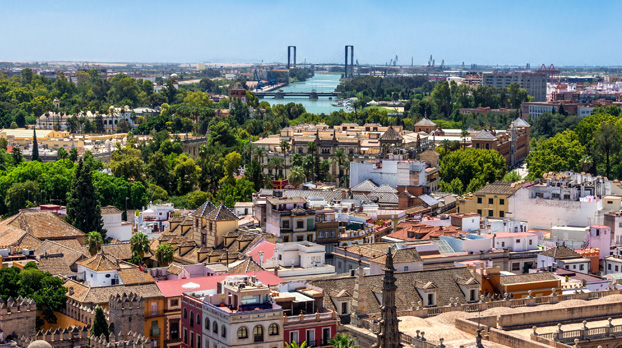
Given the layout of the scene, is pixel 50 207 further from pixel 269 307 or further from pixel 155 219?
pixel 269 307

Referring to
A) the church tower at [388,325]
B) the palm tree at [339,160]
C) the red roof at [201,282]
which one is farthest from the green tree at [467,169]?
the church tower at [388,325]

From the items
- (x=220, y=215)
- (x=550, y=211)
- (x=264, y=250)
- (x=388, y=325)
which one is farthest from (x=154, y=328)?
(x=550, y=211)

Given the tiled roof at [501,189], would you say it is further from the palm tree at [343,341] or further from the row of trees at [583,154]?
the palm tree at [343,341]

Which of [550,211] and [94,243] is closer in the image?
[94,243]

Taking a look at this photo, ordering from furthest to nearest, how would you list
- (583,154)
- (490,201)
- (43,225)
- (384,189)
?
(583,154)
(384,189)
(490,201)
(43,225)

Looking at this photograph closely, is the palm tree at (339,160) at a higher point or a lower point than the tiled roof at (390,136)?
lower

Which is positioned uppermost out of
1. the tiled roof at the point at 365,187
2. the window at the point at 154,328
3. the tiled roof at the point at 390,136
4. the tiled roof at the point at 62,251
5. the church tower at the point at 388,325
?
the church tower at the point at 388,325

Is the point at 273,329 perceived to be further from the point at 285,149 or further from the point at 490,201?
the point at 285,149

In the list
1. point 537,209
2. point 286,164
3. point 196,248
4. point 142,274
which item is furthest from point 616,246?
point 286,164
